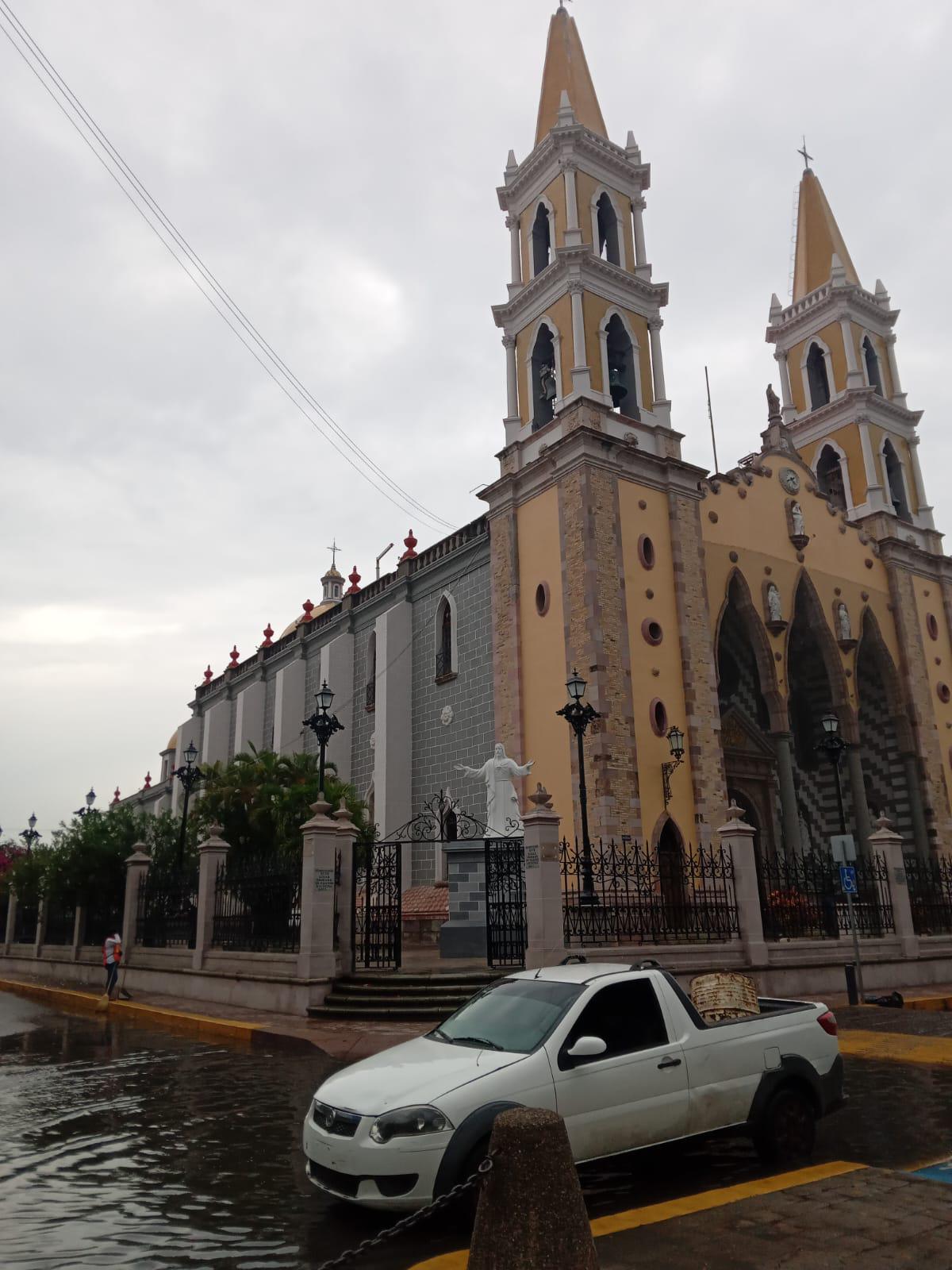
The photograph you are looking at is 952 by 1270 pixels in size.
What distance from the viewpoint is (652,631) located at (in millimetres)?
22344

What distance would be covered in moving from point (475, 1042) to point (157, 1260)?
76.3 inches

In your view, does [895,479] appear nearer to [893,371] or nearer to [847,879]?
[893,371]

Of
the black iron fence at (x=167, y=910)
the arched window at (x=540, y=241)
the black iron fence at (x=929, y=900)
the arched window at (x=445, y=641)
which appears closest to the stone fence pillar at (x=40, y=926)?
the black iron fence at (x=167, y=910)

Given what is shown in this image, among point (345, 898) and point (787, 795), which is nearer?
point (345, 898)

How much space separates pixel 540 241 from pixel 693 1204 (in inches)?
1076

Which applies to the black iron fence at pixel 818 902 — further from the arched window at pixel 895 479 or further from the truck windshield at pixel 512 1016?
the arched window at pixel 895 479

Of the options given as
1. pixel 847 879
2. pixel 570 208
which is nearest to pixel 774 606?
pixel 570 208

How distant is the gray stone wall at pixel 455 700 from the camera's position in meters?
25.1

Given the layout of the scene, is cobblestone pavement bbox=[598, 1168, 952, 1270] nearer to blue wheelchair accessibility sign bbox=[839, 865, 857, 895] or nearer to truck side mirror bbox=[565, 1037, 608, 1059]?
truck side mirror bbox=[565, 1037, 608, 1059]

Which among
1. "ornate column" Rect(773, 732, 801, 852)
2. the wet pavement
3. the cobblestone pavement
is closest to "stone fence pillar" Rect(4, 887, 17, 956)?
the wet pavement

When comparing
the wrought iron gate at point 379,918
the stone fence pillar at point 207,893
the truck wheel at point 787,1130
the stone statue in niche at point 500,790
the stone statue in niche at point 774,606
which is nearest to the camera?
the truck wheel at point 787,1130

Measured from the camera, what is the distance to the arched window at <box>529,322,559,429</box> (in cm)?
2597

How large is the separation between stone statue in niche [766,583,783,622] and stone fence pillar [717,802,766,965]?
40.3 feet

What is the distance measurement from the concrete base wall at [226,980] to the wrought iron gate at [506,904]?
2.44 m
